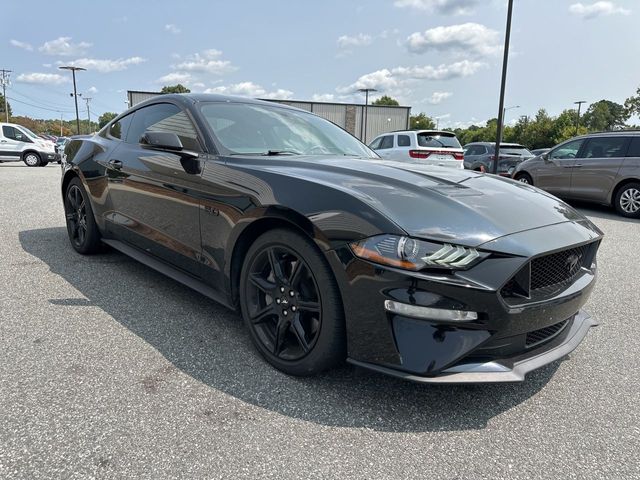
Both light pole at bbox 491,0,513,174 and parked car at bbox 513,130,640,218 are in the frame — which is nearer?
parked car at bbox 513,130,640,218

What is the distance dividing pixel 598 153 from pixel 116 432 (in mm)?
10123

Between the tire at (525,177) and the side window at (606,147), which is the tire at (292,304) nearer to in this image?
the side window at (606,147)

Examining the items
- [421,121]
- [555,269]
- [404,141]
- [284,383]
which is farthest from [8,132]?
[421,121]

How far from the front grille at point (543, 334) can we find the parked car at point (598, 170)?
8009mm

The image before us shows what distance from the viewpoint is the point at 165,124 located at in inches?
134

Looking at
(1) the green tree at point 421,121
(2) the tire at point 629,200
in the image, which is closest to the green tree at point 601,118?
(1) the green tree at point 421,121

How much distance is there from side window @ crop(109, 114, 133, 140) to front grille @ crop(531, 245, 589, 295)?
349 centimetres

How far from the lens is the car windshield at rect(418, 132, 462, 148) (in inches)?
450

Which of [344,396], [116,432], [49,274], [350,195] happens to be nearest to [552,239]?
[350,195]

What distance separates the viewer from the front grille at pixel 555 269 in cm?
203

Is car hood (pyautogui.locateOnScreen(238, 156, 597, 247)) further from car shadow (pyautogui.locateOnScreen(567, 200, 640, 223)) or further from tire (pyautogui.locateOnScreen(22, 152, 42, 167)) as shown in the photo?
tire (pyautogui.locateOnScreen(22, 152, 42, 167))

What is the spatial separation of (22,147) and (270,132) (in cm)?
2061

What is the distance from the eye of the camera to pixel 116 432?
190 cm

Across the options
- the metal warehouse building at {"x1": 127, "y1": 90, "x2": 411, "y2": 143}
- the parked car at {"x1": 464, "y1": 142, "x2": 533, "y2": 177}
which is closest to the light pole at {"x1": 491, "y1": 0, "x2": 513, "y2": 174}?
the parked car at {"x1": 464, "y1": 142, "x2": 533, "y2": 177}
